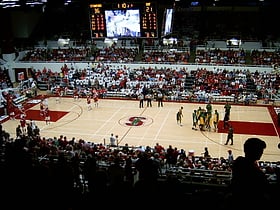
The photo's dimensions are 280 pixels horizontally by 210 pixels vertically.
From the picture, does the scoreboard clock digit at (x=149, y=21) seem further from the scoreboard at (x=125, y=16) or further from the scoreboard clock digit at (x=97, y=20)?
the scoreboard clock digit at (x=97, y=20)

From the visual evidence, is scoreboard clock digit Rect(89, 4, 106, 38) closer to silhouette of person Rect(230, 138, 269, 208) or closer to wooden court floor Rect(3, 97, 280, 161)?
wooden court floor Rect(3, 97, 280, 161)

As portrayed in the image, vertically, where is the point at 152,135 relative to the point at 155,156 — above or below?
below

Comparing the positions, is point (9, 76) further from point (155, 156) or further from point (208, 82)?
point (155, 156)

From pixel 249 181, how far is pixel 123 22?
50.7ft

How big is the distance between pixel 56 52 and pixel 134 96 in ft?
46.0

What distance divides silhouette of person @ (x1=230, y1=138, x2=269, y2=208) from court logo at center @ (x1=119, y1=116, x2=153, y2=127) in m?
18.7

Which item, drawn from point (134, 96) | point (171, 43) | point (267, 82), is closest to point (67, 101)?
point (134, 96)

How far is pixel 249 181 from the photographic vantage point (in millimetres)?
4121

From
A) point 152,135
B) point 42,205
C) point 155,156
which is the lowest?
point 152,135

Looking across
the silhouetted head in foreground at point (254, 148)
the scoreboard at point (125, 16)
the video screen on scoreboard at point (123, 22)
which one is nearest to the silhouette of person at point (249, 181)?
the silhouetted head in foreground at point (254, 148)

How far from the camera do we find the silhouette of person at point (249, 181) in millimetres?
3936

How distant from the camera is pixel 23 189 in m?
5.50

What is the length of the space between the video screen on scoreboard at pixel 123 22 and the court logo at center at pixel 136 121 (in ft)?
21.0

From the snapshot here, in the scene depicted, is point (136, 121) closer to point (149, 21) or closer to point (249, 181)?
point (149, 21)
